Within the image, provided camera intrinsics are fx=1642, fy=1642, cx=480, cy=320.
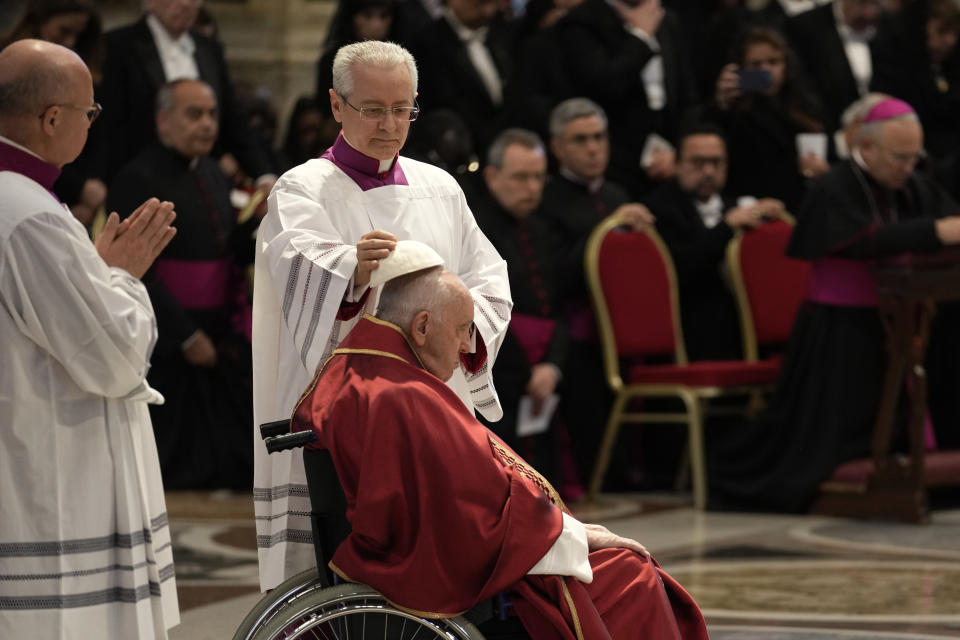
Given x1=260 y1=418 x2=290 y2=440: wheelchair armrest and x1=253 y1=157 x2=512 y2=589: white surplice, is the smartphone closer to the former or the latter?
x1=253 y1=157 x2=512 y2=589: white surplice

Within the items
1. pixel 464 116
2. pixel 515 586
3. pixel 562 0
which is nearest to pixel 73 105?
pixel 515 586

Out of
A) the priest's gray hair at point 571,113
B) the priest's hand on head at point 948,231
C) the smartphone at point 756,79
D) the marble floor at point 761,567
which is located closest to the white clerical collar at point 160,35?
the priest's gray hair at point 571,113

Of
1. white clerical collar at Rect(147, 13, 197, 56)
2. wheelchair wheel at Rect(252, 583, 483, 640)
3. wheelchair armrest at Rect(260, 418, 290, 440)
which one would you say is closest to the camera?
wheelchair wheel at Rect(252, 583, 483, 640)

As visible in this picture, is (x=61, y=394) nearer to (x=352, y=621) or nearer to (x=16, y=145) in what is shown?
(x=16, y=145)

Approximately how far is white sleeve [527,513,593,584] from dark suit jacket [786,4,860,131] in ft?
21.5

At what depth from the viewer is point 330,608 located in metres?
3.31

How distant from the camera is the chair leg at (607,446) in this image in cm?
786

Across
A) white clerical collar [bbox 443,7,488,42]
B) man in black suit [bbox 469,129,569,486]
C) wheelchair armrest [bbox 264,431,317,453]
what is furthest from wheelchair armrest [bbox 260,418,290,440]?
white clerical collar [bbox 443,7,488,42]

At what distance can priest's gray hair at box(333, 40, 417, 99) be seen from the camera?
3869 mm

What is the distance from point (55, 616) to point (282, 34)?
8744mm

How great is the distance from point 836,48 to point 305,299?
6494 millimetres

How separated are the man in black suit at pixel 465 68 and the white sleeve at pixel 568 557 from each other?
211 inches

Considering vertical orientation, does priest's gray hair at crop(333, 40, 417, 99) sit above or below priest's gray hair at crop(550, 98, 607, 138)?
above

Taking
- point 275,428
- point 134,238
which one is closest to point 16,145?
point 134,238
